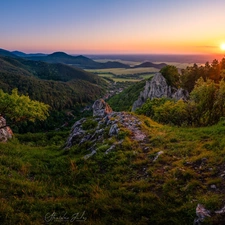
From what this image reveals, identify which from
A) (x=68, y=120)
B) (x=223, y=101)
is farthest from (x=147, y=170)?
(x=68, y=120)

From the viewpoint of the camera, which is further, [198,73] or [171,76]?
[171,76]

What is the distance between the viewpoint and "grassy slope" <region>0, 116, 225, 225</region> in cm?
895

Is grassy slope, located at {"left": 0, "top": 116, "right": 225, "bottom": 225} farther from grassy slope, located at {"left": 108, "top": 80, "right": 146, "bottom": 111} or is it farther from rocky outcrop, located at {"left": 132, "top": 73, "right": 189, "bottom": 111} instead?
grassy slope, located at {"left": 108, "top": 80, "right": 146, "bottom": 111}

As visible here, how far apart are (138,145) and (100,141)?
Result: 3884 mm

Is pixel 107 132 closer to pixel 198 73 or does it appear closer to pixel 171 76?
pixel 198 73

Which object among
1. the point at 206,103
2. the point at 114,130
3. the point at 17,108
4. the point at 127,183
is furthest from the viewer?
the point at 17,108

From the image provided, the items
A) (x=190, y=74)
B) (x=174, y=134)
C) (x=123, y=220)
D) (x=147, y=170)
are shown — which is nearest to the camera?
(x=123, y=220)

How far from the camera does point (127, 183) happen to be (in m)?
11.5

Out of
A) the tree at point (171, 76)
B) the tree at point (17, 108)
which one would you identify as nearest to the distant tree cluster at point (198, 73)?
the tree at point (171, 76)

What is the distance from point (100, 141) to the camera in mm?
19062

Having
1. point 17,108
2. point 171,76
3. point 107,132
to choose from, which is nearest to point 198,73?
point 171,76

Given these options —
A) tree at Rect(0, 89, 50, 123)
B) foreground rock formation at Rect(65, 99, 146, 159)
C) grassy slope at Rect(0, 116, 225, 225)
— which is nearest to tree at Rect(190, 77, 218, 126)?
foreground rock formation at Rect(65, 99, 146, 159)

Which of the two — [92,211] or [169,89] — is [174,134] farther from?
[169,89]

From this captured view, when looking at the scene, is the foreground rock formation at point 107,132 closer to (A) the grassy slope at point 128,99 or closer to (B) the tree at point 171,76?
(B) the tree at point 171,76
